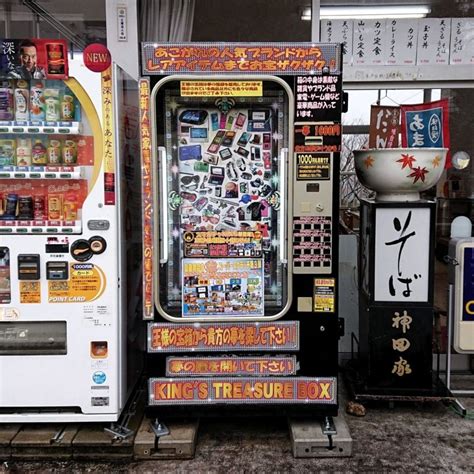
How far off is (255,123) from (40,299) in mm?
1825

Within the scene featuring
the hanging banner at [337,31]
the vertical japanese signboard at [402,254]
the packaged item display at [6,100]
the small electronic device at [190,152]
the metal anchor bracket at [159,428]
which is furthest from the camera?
the hanging banner at [337,31]

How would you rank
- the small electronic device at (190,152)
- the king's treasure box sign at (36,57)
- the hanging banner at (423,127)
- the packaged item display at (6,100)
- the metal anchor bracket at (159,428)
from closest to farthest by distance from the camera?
the king's treasure box sign at (36,57) < the packaged item display at (6,100) < the metal anchor bracket at (159,428) < the small electronic device at (190,152) < the hanging banner at (423,127)

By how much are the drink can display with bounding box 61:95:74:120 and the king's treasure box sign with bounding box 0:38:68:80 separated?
15 cm

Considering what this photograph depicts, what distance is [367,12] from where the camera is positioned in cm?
454

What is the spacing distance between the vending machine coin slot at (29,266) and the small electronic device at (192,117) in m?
1.31

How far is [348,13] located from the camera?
4520 millimetres

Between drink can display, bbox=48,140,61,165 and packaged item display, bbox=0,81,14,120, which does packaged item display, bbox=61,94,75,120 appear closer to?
drink can display, bbox=48,140,61,165

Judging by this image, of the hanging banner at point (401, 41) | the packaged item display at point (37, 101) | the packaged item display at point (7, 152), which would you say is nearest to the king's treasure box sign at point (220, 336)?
the packaged item display at point (7, 152)

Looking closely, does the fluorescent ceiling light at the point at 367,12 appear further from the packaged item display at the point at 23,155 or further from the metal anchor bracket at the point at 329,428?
the metal anchor bracket at the point at 329,428

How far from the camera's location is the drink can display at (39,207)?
325 cm

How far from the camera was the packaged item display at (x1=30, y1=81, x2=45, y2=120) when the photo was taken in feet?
10.5

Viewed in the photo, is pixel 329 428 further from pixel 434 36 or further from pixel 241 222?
pixel 434 36

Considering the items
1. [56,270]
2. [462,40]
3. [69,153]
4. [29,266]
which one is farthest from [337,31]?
[29,266]

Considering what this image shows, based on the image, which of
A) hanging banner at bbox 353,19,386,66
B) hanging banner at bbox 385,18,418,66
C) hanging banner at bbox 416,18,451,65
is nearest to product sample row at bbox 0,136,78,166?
hanging banner at bbox 353,19,386,66
